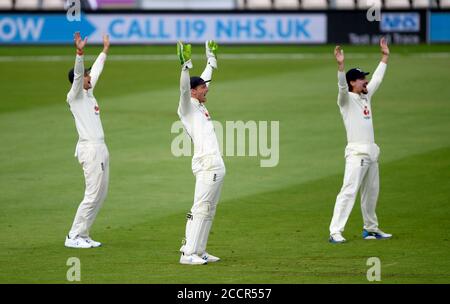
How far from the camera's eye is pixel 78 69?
12.8 meters

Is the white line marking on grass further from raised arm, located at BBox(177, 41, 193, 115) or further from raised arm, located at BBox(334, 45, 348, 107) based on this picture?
raised arm, located at BBox(177, 41, 193, 115)

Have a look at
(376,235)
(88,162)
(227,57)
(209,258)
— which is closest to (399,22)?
(227,57)

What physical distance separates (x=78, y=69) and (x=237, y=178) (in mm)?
6231

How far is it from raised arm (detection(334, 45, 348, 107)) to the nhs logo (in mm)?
23453

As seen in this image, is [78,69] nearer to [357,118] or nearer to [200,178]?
[200,178]

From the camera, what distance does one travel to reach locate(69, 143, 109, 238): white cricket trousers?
13.2 meters

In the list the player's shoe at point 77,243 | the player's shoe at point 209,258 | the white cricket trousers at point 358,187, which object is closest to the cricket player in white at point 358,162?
the white cricket trousers at point 358,187

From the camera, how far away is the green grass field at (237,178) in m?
12.2

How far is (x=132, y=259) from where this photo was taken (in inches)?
489

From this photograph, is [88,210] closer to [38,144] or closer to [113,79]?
[38,144]

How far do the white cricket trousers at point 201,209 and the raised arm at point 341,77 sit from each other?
6.69 ft

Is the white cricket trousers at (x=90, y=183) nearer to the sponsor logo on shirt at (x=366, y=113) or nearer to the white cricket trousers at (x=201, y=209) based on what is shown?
the white cricket trousers at (x=201, y=209)
